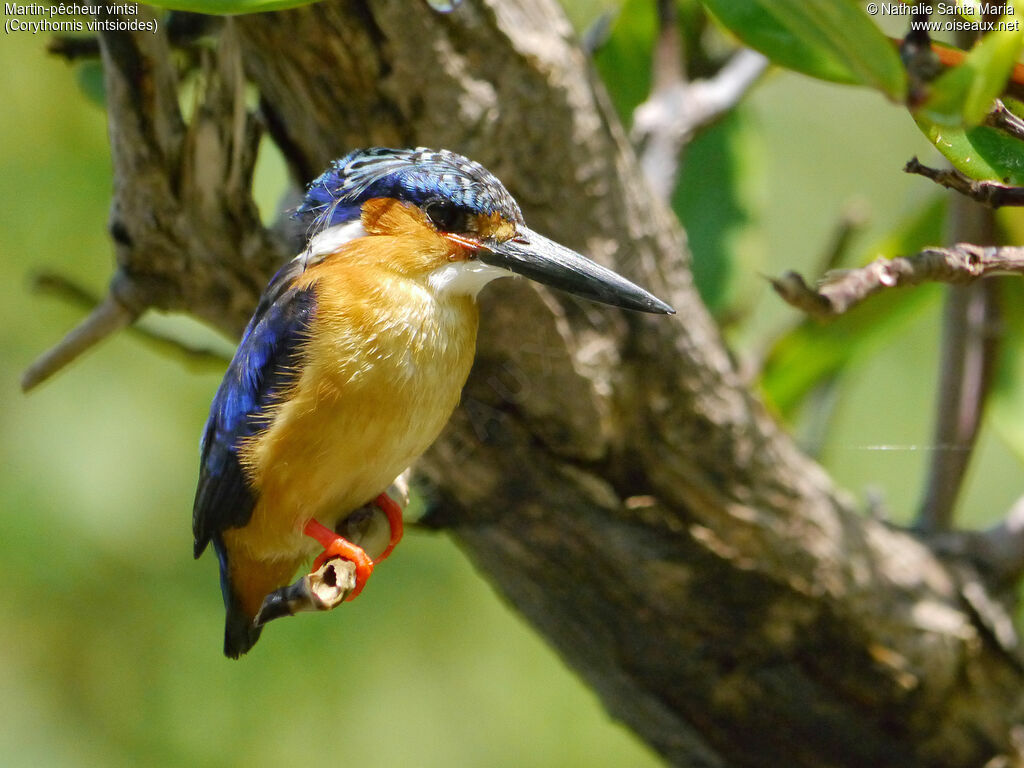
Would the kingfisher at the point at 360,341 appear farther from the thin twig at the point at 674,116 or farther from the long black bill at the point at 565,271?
the thin twig at the point at 674,116

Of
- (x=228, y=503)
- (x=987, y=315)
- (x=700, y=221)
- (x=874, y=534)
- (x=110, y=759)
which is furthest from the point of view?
(x=110, y=759)

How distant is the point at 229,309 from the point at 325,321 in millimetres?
480

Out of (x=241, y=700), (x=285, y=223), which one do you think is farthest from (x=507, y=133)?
(x=241, y=700)

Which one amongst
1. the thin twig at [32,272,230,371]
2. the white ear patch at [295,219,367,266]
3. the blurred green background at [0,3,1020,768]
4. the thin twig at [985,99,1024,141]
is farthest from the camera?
the blurred green background at [0,3,1020,768]

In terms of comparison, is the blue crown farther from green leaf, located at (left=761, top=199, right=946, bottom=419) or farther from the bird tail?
green leaf, located at (left=761, top=199, right=946, bottom=419)

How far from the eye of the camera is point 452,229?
1.24m

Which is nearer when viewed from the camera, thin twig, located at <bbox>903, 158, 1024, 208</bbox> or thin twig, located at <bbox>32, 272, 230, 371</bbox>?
thin twig, located at <bbox>903, 158, 1024, 208</bbox>

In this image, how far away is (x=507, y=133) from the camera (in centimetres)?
146

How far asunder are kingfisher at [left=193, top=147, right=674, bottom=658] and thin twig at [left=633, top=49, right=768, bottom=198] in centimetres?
89

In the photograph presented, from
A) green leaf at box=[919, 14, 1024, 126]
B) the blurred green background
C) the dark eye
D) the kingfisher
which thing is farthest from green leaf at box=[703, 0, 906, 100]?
the blurred green background

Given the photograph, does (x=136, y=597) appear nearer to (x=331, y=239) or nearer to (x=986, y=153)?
(x=331, y=239)

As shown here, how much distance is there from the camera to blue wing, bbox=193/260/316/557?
1.20 metres

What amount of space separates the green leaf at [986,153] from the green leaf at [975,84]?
0.72 feet

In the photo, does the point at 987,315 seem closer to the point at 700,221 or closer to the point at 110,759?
the point at 700,221
